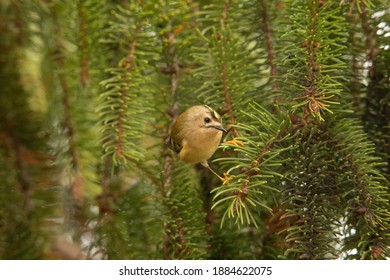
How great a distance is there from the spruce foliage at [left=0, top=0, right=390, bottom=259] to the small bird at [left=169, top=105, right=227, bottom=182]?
4 centimetres

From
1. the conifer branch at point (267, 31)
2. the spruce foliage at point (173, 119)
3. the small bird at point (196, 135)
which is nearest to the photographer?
the spruce foliage at point (173, 119)

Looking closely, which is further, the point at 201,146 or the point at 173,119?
the point at 173,119

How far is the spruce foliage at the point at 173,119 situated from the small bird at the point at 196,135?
1.6 inches

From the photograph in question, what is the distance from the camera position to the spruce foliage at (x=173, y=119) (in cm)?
115

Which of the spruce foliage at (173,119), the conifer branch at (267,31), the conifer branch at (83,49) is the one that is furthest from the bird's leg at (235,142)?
the conifer branch at (83,49)

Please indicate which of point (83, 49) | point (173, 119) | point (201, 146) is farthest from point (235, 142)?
point (83, 49)

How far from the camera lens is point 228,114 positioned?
133 cm

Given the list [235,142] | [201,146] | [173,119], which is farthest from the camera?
[173,119]

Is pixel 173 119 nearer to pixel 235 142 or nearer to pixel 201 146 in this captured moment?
pixel 201 146

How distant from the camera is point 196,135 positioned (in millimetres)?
1407

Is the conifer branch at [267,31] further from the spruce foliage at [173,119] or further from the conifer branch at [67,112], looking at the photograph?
the conifer branch at [67,112]

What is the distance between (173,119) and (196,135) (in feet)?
0.43

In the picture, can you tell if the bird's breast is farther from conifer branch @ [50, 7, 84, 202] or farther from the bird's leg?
conifer branch @ [50, 7, 84, 202]

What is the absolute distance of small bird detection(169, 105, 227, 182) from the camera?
1.33 metres
